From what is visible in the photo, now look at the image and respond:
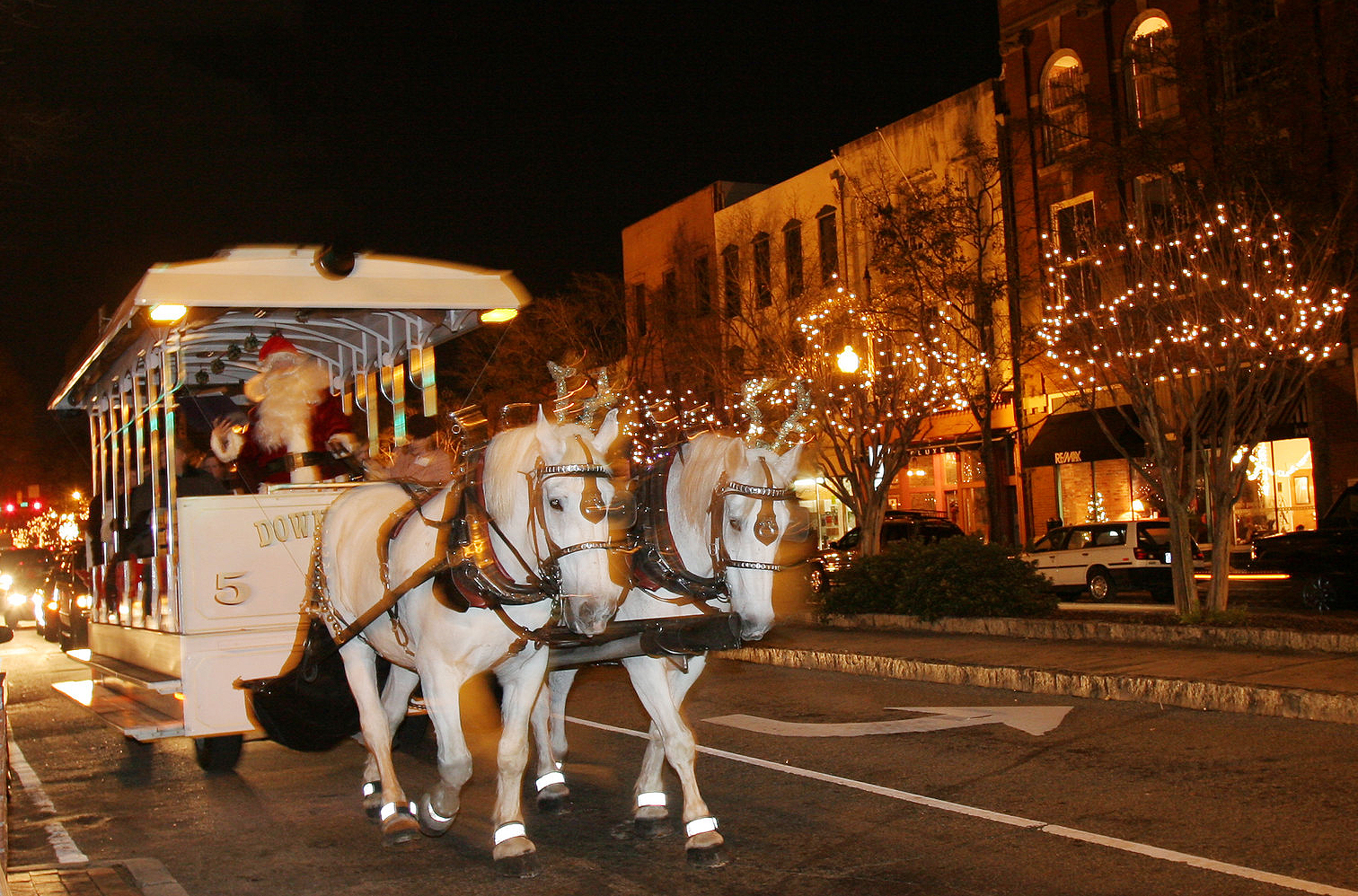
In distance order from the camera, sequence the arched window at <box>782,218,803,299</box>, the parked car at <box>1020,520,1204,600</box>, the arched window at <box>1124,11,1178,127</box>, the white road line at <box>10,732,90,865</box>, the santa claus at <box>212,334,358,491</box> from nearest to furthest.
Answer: the white road line at <box>10,732,90,865</box>
the santa claus at <box>212,334,358,491</box>
the parked car at <box>1020,520,1204,600</box>
the arched window at <box>1124,11,1178,127</box>
the arched window at <box>782,218,803,299</box>

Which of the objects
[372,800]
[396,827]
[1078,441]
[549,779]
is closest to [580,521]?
[396,827]

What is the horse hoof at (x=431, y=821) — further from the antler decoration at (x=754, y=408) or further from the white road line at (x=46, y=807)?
the antler decoration at (x=754, y=408)

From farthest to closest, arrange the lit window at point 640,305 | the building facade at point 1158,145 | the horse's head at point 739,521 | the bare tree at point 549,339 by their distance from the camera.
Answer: the lit window at point 640,305 < the bare tree at point 549,339 < the building facade at point 1158,145 < the horse's head at point 739,521

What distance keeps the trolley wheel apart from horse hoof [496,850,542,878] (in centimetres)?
374

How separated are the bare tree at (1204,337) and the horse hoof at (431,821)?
10519 millimetres

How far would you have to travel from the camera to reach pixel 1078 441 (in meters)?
28.4

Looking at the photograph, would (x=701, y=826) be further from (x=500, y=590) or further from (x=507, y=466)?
(x=507, y=466)

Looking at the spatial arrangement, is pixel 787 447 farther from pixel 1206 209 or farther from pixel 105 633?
pixel 1206 209

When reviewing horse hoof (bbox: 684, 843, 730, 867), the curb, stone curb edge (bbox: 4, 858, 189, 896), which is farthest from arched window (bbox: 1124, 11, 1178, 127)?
stone curb edge (bbox: 4, 858, 189, 896)

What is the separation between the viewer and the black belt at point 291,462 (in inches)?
369

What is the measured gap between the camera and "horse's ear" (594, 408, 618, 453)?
553 centimetres

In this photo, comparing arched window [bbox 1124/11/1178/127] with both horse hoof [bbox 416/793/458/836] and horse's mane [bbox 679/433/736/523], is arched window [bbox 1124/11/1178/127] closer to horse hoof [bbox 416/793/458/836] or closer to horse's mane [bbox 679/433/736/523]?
horse's mane [bbox 679/433/736/523]

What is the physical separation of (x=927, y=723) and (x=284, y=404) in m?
5.66

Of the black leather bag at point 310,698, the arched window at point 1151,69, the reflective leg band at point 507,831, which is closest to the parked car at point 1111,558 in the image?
the arched window at point 1151,69
